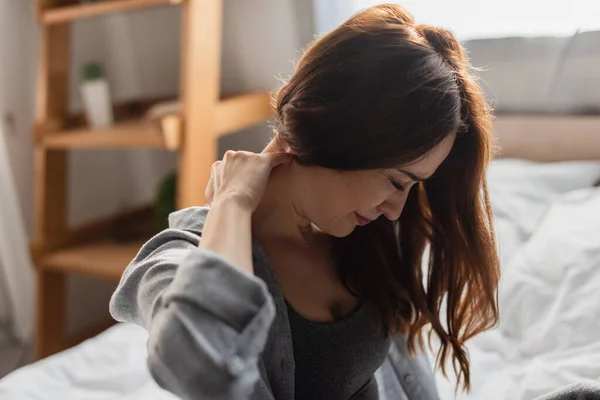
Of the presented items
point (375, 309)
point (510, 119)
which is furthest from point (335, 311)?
point (510, 119)

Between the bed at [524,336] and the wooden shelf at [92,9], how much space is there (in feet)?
2.36

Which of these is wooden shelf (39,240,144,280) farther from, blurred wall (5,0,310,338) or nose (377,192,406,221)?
nose (377,192,406,221)

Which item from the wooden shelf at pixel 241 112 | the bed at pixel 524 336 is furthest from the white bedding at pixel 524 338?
the wooden shelf at pixel 241 112

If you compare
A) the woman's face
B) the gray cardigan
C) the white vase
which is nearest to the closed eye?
the woman's face

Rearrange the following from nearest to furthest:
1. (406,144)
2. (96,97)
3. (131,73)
Result: 1. (406,144)
2. (96,97)
3. (131,73)

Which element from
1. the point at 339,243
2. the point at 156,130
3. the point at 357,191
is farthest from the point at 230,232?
the point at 156,130

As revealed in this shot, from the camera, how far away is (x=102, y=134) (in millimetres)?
1560

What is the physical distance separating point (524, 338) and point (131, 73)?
1462 mm

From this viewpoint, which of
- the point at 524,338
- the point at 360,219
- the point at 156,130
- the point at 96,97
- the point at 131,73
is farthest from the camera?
the point at 131,73

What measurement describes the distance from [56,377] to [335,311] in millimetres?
516

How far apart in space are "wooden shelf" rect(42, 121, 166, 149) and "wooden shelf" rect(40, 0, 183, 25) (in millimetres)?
266

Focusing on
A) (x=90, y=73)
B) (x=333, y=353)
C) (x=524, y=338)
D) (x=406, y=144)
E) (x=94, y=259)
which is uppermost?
(x=406, y=144)

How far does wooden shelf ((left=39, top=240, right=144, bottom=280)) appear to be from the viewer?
1.59 metres

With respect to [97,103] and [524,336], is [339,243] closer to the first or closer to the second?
[524,336]
